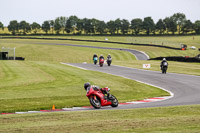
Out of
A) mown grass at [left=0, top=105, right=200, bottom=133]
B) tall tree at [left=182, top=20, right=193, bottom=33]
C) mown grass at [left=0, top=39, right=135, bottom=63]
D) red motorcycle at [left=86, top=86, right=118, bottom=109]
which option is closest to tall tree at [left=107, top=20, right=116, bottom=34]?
tall tree at [left=182, top=20, right=193, bottom=33]

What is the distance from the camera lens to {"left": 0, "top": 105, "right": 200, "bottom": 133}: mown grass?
892cm

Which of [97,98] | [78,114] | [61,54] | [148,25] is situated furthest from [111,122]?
[148,25]

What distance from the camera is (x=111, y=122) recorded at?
998 cm

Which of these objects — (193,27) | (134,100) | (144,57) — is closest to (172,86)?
(134,100)

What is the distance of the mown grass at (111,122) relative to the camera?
892 centimetres

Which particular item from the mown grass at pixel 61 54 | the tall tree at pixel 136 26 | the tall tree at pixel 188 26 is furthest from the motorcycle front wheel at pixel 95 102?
the tall tree at pixel 188 26

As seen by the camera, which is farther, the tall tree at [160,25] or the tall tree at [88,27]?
the tall tree at [88,27]

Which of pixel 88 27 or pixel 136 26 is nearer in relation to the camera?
pixel 136 26

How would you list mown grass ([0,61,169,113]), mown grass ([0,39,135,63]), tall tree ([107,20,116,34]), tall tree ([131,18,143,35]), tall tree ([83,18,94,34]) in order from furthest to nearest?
1. tall tree ([107,20,116,34])
2. tall tree ([83,18,94,34])
3. tall tree ([131,18,143,35])
4. mown grass ([0,39,135,63])
5. mown grass ([0,61,169,113])

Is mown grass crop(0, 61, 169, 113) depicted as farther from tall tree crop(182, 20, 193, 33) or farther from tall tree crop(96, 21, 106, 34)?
tall tree crop(96, 21, 106, 34)

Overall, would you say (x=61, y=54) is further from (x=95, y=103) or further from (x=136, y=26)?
(x=136, y=26)

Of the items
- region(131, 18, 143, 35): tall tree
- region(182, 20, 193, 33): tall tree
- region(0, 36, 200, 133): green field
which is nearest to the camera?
region(0, 36, 200, 133): green field

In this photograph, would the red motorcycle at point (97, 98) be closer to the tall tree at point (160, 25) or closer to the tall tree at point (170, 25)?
the tall tree at point (170, 25)

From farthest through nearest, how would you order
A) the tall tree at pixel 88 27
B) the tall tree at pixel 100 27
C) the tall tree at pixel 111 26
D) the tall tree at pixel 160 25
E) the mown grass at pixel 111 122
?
the tall tree at pixel 111 26, the tall tree at pixel 88 27, the tall tree at pixel 100 27, the tall tree at pixel 160 25, the mown grass at pixel 111 122
